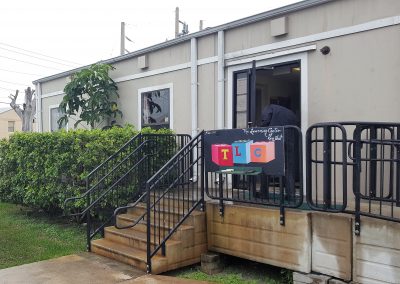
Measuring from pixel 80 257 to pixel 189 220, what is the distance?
160 cm

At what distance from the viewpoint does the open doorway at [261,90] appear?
6098mm

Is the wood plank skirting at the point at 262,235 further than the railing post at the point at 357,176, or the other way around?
the wood plank skirting at the point at 262,235

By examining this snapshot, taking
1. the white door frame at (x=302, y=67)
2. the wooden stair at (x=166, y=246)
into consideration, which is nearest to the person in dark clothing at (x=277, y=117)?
the white door frame at (x=302, y=67)

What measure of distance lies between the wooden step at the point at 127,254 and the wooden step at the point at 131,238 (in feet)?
0.20

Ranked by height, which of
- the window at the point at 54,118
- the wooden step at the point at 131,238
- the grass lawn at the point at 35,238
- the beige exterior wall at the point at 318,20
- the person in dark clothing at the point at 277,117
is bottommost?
the grass lawn at the point at 35,238

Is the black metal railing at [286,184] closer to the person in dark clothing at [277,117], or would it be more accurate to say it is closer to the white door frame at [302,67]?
the person in dark clothing at [277,117]

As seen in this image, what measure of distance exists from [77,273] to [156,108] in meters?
4.19

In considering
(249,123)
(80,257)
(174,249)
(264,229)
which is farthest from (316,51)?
(80,257)

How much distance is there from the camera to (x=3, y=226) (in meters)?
7.69

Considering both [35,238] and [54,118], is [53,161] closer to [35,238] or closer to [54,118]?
[35,238]

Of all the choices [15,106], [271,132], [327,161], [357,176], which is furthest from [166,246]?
[15,106]

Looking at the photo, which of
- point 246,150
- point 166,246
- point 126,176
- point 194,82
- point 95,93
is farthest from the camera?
point 95,93

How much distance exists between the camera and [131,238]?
217 inches

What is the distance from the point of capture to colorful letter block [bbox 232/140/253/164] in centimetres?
487
